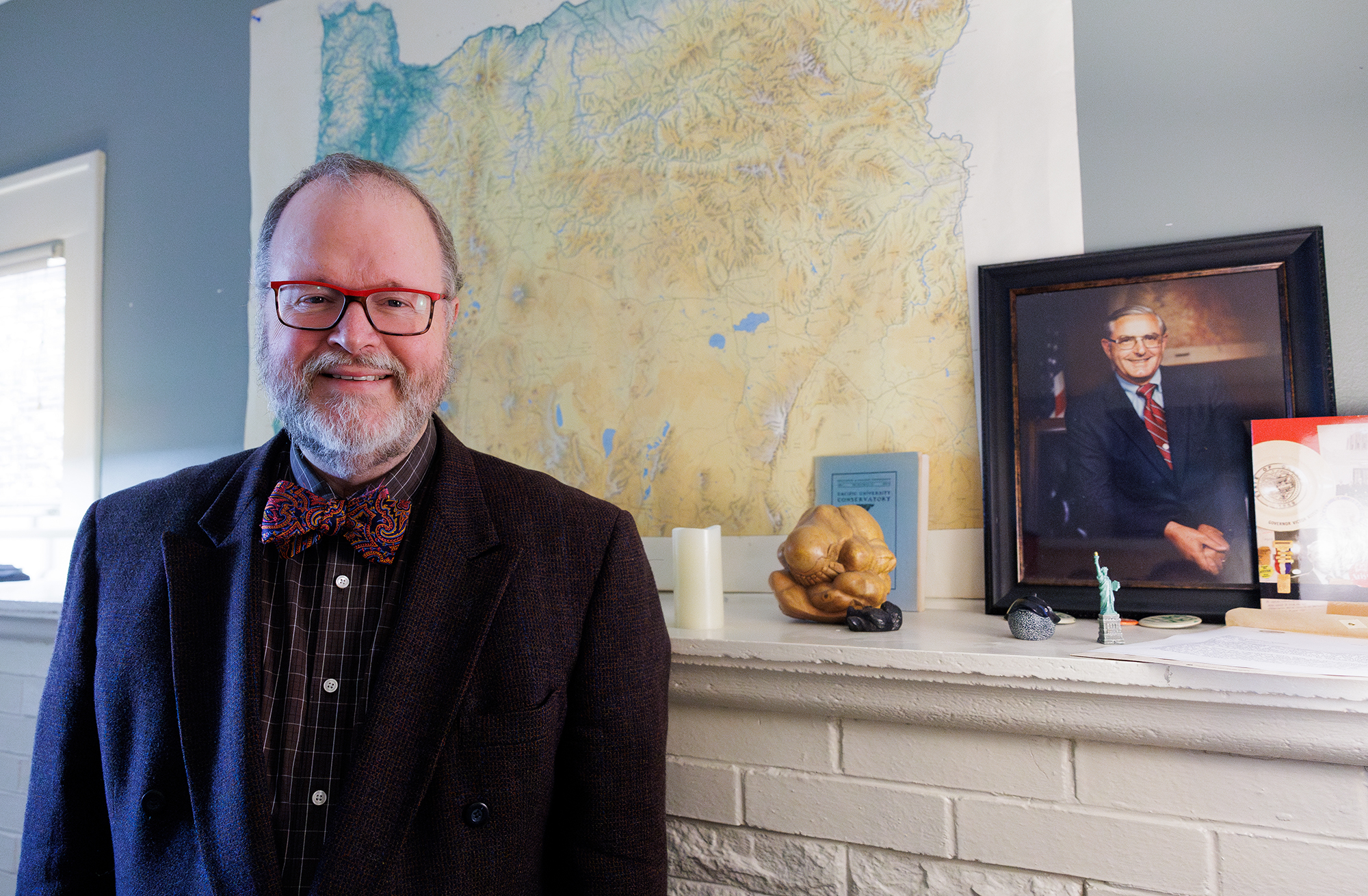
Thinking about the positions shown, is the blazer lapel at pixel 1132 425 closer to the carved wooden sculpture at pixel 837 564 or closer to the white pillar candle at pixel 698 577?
the carved wooden sculpture at pixel 837 564

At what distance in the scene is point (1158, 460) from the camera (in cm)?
129

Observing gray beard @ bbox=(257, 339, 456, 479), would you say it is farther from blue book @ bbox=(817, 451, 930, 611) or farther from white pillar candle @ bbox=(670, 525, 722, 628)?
blue book @ bbox=(817, 451, 930, 611)

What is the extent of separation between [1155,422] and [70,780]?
1.66 meters

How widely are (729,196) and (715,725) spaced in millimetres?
1016

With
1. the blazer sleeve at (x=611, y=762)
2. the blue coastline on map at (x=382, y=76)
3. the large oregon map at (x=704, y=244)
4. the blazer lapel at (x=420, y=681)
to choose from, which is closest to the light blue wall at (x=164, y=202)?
the blue coastline on map at (x=382, y=76)

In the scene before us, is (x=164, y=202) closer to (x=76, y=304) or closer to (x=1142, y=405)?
(x=76, y=304)

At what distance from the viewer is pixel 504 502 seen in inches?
46.8

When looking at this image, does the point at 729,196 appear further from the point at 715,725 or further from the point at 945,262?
the point at 715,725

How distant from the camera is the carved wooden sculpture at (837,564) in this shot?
1.27 m

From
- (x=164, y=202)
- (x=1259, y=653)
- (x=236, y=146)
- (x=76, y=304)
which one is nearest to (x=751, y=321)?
(x=1259, y=653)

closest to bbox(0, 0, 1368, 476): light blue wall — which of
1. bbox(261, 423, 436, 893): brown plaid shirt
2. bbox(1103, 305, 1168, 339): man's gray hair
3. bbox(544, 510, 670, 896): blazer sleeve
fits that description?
bbox(1103, 305, 1168, 339): man's gray hair

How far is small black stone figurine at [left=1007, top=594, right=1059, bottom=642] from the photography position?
1.12 m

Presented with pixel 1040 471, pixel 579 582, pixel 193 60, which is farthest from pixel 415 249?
pixel 193 60

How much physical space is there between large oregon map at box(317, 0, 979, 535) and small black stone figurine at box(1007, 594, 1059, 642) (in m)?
0.31
